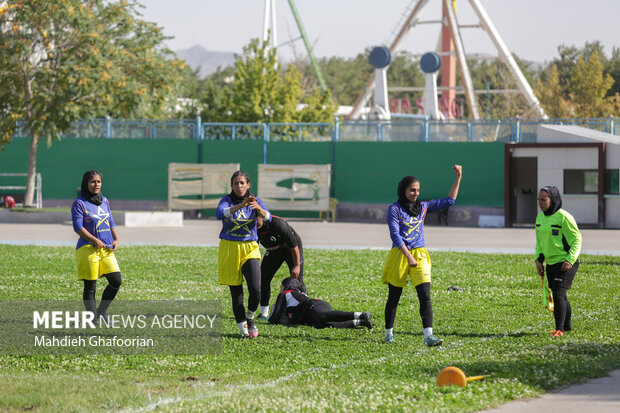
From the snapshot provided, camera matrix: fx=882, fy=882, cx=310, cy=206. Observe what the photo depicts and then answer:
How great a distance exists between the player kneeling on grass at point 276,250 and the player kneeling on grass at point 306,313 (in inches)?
9.5

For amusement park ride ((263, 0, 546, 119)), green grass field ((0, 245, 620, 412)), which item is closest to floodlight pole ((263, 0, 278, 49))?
amusement park ride ((263, 0, 546, 119))

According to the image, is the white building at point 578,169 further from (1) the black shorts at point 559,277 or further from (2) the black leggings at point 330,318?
(2) the black leggings at point 330,318

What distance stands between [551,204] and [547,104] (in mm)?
54676

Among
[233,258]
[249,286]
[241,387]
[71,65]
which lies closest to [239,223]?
[233,258]

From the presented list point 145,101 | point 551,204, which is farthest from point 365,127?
point 551,204

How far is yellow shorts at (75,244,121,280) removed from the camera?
10508mm

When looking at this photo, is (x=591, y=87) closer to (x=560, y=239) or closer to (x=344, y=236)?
(x=344, y=236)

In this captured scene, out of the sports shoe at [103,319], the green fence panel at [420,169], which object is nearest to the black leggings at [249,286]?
the sports shoe at [103,319]

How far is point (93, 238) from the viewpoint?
409 inches

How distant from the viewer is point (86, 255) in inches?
415

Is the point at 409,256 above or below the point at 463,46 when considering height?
below

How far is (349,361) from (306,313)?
7.28 ft

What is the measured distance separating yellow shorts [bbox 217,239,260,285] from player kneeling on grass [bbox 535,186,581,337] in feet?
11.4

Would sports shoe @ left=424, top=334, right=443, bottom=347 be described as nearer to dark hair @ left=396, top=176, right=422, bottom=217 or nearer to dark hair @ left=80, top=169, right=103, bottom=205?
dark hair @ left=396, top=176, right=422, bottom=217
